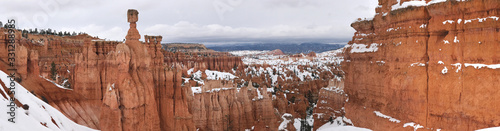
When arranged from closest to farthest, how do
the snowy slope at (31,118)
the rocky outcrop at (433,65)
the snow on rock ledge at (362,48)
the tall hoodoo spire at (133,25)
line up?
the snowy slope at (31,118), the rocky outcrop at (433,65), the tall hoodoo spire at (133,25), the snow on rock ledge at (362,48)

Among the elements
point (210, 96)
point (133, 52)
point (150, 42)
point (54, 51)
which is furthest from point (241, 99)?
point (54, 51)

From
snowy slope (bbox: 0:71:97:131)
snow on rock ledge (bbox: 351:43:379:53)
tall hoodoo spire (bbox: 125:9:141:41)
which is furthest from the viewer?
snow on rock ledge (bbox: 351:43:379:53)

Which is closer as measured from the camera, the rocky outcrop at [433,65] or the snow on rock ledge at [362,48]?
the rocky outcrop at [433,65]

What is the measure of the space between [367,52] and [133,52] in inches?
472

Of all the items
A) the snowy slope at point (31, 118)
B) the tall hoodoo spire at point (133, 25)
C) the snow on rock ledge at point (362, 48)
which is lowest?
the snowy slope at point (31, 118)

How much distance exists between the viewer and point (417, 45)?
12.6 metres

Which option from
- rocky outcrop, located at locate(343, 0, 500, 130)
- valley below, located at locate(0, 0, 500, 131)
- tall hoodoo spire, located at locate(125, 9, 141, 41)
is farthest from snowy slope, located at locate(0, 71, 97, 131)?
rocky outcrop, located at locate(343, 0, 500, 130)

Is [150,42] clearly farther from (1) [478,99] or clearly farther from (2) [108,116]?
(1) [478,99]

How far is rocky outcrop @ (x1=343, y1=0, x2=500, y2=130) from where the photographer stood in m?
10.5

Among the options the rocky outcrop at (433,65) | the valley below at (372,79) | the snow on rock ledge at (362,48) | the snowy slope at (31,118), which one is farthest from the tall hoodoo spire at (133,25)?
the rocky outcrop at (433,65)

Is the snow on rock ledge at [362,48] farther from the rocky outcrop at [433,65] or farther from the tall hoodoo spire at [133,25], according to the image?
the tall hoodoo spire at [133,25]

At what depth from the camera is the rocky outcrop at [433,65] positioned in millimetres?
10539

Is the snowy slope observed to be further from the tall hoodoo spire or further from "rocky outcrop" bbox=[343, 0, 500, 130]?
"rocky outcrop" bbox=[343, 0, 500, 130]

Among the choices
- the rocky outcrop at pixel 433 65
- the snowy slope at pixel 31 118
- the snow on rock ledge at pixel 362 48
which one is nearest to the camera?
the snowy slope at pixel 31 118
